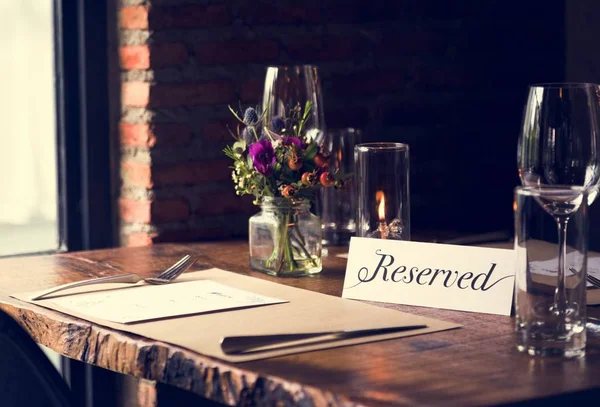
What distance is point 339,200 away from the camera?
5.86 ft

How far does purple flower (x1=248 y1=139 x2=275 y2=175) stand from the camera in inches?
57.1

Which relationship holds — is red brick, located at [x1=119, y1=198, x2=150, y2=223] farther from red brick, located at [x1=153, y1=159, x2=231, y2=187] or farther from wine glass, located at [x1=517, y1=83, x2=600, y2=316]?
wine glass, located at [x1=517, y1=83, x2=600, y2=316]

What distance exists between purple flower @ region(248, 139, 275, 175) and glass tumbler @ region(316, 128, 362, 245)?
321mm

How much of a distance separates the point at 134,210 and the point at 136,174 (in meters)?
0.07

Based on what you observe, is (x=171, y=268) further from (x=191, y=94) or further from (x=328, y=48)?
(x=328, y=48)

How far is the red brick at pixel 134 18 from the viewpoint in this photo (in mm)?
1928

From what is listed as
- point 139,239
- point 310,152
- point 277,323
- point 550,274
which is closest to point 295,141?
point 310,152

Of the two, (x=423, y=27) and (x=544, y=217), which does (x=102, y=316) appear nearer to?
(x=544, y=217)

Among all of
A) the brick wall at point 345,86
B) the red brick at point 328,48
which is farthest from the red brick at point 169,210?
the red brick at point 328,48

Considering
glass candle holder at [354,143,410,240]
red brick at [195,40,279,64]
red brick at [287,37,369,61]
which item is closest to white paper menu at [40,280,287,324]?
glass candle holder at [354,143,410,240]

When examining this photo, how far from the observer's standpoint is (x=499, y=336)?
1130 millimetres

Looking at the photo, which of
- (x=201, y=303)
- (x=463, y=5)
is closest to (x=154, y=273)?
(x=201, y=303)

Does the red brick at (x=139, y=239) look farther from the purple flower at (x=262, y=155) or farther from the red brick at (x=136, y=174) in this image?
the purple flower at (x=262, y=155)

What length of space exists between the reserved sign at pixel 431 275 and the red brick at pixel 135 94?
753 millimetres
